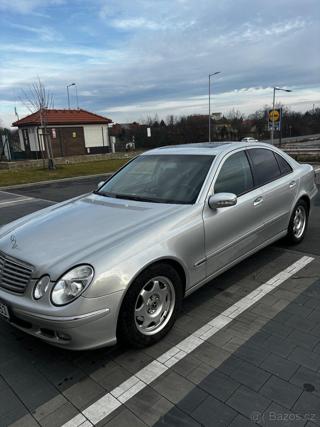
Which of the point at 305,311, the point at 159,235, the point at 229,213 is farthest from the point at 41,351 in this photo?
Result: the point at 305,311

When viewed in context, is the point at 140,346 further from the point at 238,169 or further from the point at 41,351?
the point at 238,169

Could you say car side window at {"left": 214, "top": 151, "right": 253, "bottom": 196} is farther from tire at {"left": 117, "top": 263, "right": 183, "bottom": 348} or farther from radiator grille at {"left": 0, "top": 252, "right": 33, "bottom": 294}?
radiator grille at {"left": 0, "top": 252, "right": 33, "bottom": 294}

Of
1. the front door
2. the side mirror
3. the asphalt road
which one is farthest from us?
the front door

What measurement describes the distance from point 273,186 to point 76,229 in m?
2.47

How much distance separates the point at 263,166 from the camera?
14.1ft

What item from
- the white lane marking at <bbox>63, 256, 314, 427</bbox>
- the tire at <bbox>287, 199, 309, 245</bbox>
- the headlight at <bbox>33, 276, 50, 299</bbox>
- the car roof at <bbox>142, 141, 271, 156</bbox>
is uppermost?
the car roof at <bbox>142, 141, 271, 156</bbox>

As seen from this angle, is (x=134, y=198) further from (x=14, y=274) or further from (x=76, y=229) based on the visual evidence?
(x=14, y=274)

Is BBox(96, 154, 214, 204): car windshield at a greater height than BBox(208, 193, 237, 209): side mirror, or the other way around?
BBox(96, 154, 214, 204): car windshield

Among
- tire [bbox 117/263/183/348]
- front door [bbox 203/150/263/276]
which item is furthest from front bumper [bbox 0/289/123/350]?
front door [bbox 203/150/263/276]

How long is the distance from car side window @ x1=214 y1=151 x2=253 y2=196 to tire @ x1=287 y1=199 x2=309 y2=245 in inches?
47.3

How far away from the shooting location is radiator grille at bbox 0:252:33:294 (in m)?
2.59

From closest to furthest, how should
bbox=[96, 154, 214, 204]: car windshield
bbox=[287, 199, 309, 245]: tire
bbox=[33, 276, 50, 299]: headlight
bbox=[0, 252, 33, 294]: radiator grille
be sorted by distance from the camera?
bbox=[33, 276, 50, 299]: headlight → bbox=[0, 252, 33, 294]: radiator grille → bbox=[96, 154, 214, 204]: car windshield → bbox=[287, 199, 309, 245]: tire

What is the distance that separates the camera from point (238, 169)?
3869 mm

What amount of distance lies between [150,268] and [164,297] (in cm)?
38
